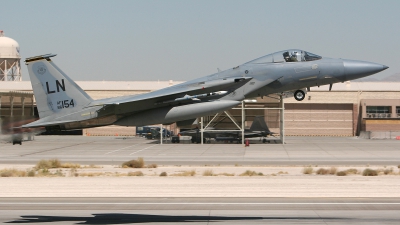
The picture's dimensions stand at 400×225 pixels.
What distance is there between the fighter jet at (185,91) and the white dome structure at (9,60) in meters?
69.3

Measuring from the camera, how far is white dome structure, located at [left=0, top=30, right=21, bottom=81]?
90.8 metres

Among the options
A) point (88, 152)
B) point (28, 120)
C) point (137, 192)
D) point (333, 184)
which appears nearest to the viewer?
point (137, 192)

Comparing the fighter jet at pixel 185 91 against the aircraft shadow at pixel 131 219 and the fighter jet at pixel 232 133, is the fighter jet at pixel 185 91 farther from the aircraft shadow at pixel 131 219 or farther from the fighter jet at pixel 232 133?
the fighter jet at pixel 232 133

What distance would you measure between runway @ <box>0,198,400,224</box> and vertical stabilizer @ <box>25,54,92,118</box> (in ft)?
17.9

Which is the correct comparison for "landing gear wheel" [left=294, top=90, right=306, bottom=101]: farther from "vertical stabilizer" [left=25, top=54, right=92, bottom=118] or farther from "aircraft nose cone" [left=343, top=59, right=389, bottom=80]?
"vertical stabilizer" [left=25, top=54, right=92, bottom=118]

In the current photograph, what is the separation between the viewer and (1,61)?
90938mm

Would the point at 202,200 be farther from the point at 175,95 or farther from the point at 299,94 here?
the point at 299,94

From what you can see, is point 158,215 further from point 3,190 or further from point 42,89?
point 42,89

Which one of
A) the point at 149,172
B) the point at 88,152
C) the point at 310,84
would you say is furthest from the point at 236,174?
the point at 88,152

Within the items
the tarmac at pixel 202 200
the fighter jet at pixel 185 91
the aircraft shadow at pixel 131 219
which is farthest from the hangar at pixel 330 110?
the aircraft shadow at pixel 131 219

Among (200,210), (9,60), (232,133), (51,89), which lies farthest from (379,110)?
(200,210)

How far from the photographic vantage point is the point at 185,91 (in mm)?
24578

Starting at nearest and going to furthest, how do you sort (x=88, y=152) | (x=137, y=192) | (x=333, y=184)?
(x=137, y=192) → (x=333, y=184) → (x=88, y=152)

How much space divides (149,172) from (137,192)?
24.5 ft
